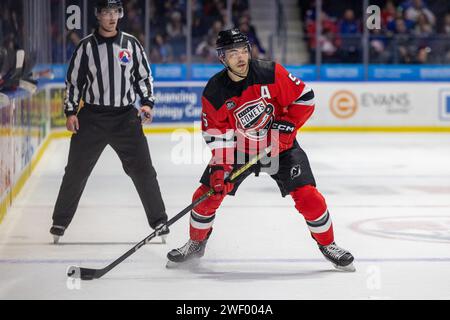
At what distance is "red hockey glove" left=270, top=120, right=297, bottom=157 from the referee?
0.88 meters

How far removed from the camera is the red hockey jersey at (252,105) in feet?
14.8

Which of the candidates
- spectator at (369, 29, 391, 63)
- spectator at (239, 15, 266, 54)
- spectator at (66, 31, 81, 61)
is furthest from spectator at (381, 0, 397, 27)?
spectator at (66, 31, 81, 61)

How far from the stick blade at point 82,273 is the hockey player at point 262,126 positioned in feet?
2.05

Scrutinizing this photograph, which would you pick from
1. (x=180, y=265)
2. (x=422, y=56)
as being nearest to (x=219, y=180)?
(x=180, y=265)

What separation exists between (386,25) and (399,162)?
14.4 feet

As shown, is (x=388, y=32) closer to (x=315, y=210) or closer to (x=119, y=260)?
(x=315, y=210)

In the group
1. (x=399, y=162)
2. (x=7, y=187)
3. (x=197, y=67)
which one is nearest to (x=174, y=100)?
(x=197, y=67)

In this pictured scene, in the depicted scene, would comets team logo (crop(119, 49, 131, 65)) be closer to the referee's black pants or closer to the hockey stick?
the referee's black pants

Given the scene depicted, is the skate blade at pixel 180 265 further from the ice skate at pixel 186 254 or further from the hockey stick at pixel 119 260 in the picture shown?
the hockey stick at pixel 119 260

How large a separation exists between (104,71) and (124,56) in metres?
0.13

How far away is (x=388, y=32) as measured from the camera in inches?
536

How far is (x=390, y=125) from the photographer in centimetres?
1302

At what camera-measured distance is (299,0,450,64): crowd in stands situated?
13219 millimetres
